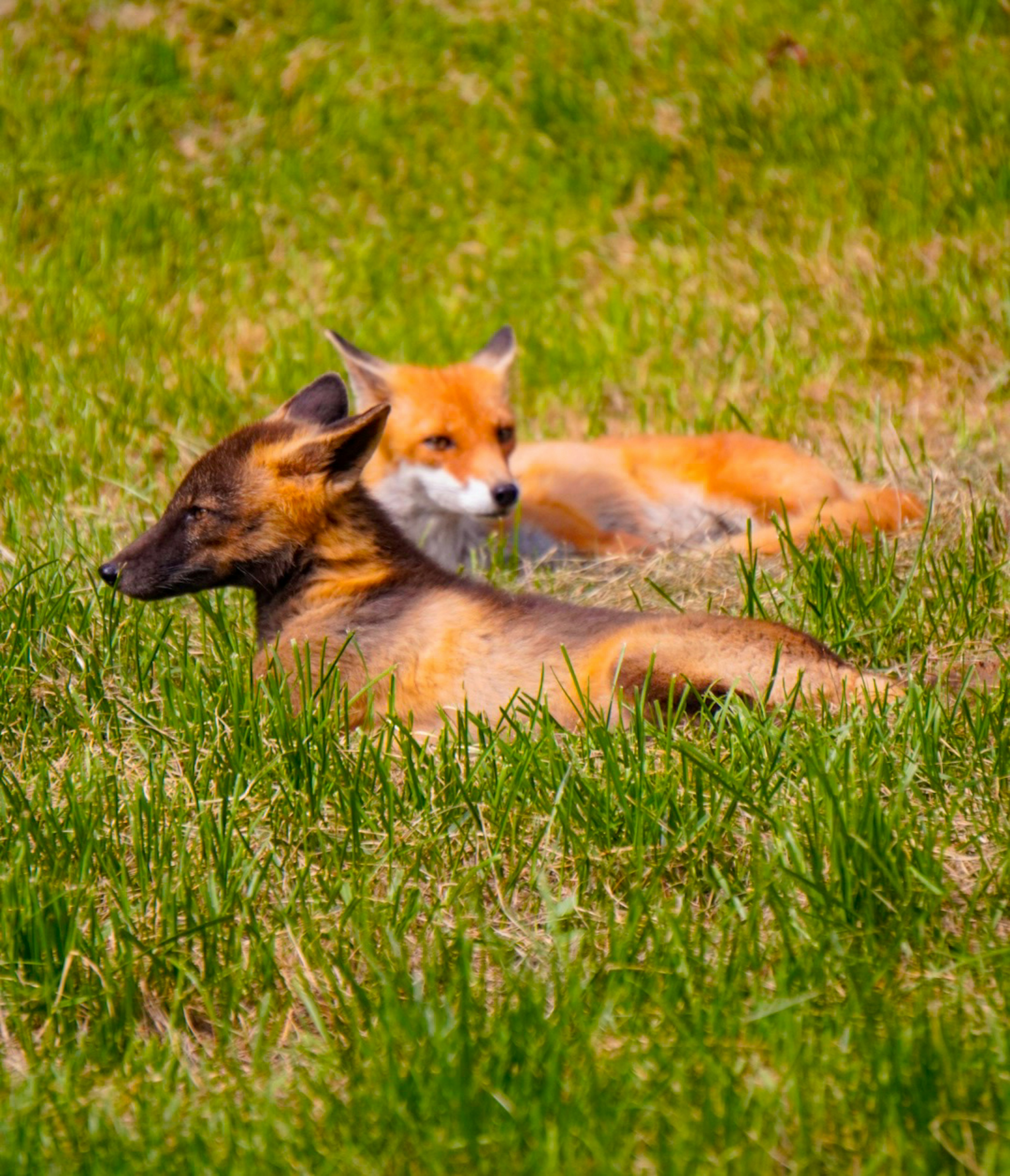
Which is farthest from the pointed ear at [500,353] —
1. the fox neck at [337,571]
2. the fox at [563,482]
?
the fox neck at [337,571]

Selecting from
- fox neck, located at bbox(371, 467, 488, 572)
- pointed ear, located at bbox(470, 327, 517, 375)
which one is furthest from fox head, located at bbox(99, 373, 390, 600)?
pointed ear, located at bbox(470, 327, 517, 375)

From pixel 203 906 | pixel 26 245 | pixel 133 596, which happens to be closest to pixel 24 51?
pixel 26 245

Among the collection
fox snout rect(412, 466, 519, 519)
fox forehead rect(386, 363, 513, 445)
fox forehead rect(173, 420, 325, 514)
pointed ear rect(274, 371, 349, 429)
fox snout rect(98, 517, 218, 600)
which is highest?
pointed ear rect(274, 371, 349, 429)

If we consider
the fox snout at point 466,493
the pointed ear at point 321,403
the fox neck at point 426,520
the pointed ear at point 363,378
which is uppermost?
the pointed ear at point 321,403

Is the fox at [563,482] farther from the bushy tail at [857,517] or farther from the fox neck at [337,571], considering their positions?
the fox neck at [337,571]

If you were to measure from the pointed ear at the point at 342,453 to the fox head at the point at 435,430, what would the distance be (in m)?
1.96

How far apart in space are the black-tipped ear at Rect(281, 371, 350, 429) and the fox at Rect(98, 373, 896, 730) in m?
0.03

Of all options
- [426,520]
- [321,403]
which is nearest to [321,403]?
[321,403]

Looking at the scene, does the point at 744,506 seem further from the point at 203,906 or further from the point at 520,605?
the point at 203,906

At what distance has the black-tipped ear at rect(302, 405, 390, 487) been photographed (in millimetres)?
4445

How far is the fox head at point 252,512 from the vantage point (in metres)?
4.47

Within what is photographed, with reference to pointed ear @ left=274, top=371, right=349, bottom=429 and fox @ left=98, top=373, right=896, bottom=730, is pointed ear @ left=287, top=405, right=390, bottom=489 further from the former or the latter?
pointed ear @ left=274, top=371, right=349, bottom=429

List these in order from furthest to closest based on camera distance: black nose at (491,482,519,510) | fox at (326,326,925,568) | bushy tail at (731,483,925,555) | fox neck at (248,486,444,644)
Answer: fox at (326,326,925,568) → black nose at (491,482,519,510) → bushy tail at (731,483,925,555) → fox neck at (248,486,444,644)

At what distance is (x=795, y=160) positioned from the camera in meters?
9.55
